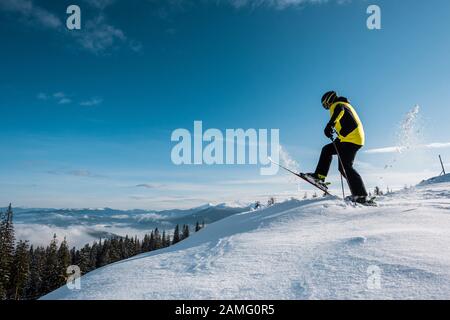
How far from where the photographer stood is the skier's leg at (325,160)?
28.1ft

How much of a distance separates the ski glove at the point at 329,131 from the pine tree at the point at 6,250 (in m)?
46.2

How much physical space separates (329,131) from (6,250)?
51.3 meters

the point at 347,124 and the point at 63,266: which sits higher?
the point at 347,124

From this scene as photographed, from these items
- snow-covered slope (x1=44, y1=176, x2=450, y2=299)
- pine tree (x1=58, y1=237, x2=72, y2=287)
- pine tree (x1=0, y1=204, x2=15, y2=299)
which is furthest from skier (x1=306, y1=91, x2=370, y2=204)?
pine tree (x1=58, y1=237, x2=72, y2=287)

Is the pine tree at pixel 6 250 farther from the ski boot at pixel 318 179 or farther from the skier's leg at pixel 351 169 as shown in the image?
the skier's leg at pixel 351 169

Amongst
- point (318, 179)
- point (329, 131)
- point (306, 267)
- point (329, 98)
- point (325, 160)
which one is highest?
point (329, 98)

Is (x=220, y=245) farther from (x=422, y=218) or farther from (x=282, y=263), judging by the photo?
(x=422, y=218)

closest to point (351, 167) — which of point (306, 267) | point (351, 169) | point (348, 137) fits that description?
point (351, 169)

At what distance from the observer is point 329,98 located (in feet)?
27.6

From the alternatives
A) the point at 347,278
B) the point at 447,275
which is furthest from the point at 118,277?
the point at 447,275

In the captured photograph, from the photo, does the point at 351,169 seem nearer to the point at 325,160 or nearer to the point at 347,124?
the point at 325,160

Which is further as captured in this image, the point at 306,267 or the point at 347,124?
the point at 347,124

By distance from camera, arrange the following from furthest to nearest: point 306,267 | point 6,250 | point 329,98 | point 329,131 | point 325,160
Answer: point 6,250
point 325,160
point 329,98
point 329,131
point 306,267

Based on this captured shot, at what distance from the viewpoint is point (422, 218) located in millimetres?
5285
